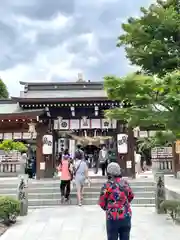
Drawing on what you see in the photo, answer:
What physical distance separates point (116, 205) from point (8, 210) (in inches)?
175

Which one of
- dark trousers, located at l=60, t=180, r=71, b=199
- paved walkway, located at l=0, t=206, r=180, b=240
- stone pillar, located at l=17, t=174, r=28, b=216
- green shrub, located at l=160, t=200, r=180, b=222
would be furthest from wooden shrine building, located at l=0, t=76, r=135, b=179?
green shrub, located at l=160, t=200, r=180, b=222

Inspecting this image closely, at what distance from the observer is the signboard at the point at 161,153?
19.2 meters

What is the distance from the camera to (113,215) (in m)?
4.60

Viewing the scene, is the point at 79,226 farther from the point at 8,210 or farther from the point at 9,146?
the point at 9,146

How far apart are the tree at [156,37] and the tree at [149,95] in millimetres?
2070

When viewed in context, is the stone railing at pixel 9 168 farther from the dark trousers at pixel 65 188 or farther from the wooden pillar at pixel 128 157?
the dark trousers at pixel 65 188

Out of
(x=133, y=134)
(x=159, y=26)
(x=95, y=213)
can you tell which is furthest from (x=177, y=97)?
(x=133, y=134)

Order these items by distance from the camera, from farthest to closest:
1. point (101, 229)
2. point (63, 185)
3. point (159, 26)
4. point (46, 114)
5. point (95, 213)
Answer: point (46, 114)
point (63, 185)
point (95, 213)
point (159, 26)
point (101, 229)

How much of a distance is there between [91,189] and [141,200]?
2.16m

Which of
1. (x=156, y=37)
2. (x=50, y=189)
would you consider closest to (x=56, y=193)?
(x=50, y=189)

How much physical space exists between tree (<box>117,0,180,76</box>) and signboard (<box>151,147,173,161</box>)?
35.7ft

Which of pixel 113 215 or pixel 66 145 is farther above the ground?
pixel 66 145

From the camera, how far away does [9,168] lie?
1723 centimetres

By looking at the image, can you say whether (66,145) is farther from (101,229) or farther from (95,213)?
(101,229)
